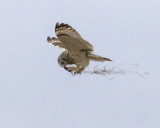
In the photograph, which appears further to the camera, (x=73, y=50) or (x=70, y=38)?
(x=73, y=50)

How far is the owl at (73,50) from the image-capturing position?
7.98 metres

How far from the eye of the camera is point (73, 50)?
820 cm

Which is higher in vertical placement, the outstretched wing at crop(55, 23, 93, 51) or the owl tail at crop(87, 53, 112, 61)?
→ the outstretched wing at crop(55, 23, 93, 51)

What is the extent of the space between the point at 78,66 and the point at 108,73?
81 cm

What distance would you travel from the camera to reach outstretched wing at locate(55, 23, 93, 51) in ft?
26.0

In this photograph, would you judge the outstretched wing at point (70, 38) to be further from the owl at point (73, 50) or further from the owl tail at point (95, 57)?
the owl tail at point (95, 57)

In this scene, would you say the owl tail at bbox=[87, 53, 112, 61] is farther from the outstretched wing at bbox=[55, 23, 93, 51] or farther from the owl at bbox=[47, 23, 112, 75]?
the outstretched wing at bbox=[55, 23, 93, 51]

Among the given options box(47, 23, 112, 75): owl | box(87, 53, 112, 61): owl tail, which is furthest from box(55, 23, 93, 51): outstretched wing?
box(87, 53, 112, 61): owl tail

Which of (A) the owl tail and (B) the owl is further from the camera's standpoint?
(A) the owl tail

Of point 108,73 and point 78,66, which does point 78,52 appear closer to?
point 78,66

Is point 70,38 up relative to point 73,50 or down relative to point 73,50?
up

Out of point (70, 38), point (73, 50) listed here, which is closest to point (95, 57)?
point (73, 50)

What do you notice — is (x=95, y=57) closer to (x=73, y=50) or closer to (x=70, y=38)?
(x=73, y=50)

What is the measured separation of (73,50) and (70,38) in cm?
35
